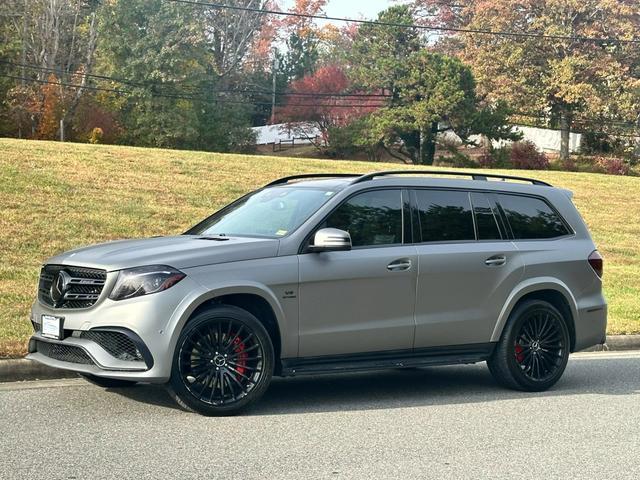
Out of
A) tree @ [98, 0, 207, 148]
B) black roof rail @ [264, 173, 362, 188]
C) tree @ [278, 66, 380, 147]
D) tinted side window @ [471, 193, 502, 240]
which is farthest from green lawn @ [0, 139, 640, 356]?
tree @ [278, 66, 380, 147]

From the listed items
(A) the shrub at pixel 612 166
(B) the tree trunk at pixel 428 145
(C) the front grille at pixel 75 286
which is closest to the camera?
(C) the front grille at pixel 75 286

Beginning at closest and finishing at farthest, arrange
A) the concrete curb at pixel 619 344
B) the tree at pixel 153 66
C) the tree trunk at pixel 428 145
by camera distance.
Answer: the concrete curb at pixel 619 344 < the tree at pixel 153 66 < the tree trunk at pixel 428 145

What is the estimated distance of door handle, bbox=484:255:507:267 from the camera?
8.80 metres

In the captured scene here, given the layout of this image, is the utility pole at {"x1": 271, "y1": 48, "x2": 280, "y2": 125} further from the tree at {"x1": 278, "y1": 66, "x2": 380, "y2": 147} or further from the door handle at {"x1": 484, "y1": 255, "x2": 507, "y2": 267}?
the door handle at {"x1": 484, "y1": 255, "x2": 507, "y2": 267}

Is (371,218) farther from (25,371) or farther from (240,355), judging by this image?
(25,371)

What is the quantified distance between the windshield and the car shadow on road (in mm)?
1410

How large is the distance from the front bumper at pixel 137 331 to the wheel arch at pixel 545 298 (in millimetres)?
2972

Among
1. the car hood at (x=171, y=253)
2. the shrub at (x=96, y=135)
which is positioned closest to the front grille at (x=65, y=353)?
the car hood at (x=171, y=253)

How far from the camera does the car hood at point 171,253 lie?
→ 7.32m

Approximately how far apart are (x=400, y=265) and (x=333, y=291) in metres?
0.70

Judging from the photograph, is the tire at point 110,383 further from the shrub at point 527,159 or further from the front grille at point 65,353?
the shrub at point 527,159

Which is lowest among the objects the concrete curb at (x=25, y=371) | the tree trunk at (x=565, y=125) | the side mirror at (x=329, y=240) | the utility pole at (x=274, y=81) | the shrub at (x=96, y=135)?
the concrete curb at (x=25, y=371)

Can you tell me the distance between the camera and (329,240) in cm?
770

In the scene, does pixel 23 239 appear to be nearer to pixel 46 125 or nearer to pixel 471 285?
pixel 471 285
